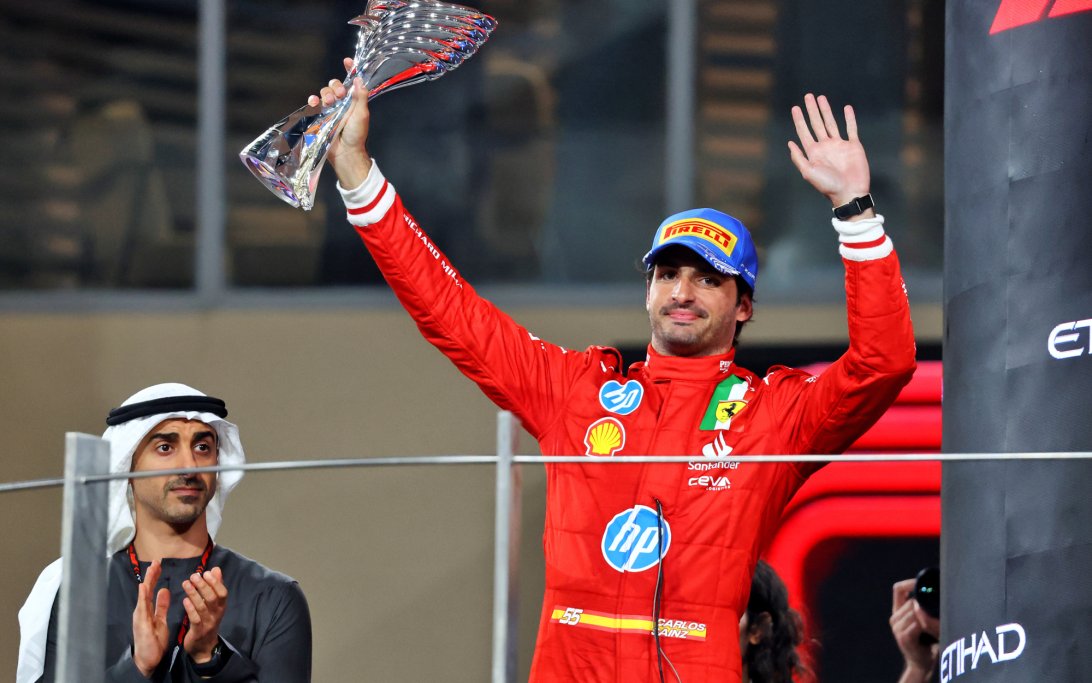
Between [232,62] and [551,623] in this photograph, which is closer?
[551,623]

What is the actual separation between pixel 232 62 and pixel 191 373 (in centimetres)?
120

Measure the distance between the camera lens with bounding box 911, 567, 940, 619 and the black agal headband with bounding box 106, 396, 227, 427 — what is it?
1.71 metres

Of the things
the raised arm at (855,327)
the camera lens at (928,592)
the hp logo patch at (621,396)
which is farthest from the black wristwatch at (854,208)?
the camera lens at (928,592)

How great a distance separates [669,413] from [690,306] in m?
0.22

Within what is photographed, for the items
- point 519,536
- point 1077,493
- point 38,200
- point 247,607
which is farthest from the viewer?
point 38,200

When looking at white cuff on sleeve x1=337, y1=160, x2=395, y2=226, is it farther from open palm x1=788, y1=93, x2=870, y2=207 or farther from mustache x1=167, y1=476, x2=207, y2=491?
open palm x1=788, y1=93, x2=870, y2=207

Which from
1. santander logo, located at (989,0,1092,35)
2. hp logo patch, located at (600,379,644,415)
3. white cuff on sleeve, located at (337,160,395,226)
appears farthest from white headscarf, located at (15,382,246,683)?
santander logo, located at (989,0,1092,35)

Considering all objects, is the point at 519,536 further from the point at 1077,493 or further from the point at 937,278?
the point at 937,278

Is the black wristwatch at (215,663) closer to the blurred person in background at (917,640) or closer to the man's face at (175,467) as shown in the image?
the man's face at (175,467)

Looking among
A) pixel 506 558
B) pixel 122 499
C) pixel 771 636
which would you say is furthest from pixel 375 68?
pixel 771 636

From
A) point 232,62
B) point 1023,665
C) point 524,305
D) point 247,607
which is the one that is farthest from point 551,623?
point 232,62

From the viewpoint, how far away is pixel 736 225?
3494mm

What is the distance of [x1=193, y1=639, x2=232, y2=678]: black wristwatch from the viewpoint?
313 cm

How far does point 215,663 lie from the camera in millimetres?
3139
